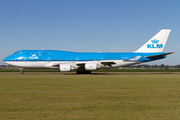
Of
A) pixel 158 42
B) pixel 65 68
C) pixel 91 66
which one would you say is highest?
pixel 158 42

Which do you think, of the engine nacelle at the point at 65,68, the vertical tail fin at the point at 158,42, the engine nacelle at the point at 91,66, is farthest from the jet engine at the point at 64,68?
the vertical tail fin at the point at 158,42

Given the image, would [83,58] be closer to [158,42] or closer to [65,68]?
[65,68]

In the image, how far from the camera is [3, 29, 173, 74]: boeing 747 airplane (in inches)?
1469

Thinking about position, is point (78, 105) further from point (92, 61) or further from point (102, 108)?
point (92, 61)

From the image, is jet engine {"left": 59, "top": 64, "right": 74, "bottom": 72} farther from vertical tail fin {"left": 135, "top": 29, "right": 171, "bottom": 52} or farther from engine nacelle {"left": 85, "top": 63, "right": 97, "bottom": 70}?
vertical tail fin {"left": 135, "top": 29, "right": 171, "bottom": 52}

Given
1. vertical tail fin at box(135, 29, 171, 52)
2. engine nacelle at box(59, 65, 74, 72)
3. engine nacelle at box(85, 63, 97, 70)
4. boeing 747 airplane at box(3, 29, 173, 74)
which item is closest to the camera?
engine nacelle at box(59, 65, 74, 72)

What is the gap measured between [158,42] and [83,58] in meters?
16.0

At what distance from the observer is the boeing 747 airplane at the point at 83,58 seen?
122 feet

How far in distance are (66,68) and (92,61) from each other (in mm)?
5984

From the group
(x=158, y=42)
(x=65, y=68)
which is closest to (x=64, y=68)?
(x=65, y=68)

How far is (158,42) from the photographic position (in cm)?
3997

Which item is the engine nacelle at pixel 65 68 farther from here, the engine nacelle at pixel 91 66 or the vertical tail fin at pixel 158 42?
the vertical tail fin at pixel 158 42

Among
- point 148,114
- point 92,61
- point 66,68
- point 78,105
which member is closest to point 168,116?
point 148,114

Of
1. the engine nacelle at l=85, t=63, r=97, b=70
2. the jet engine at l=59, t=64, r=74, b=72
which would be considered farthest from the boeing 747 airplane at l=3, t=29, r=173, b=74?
the jet engine at l=59, t=64, r=74, b=72
